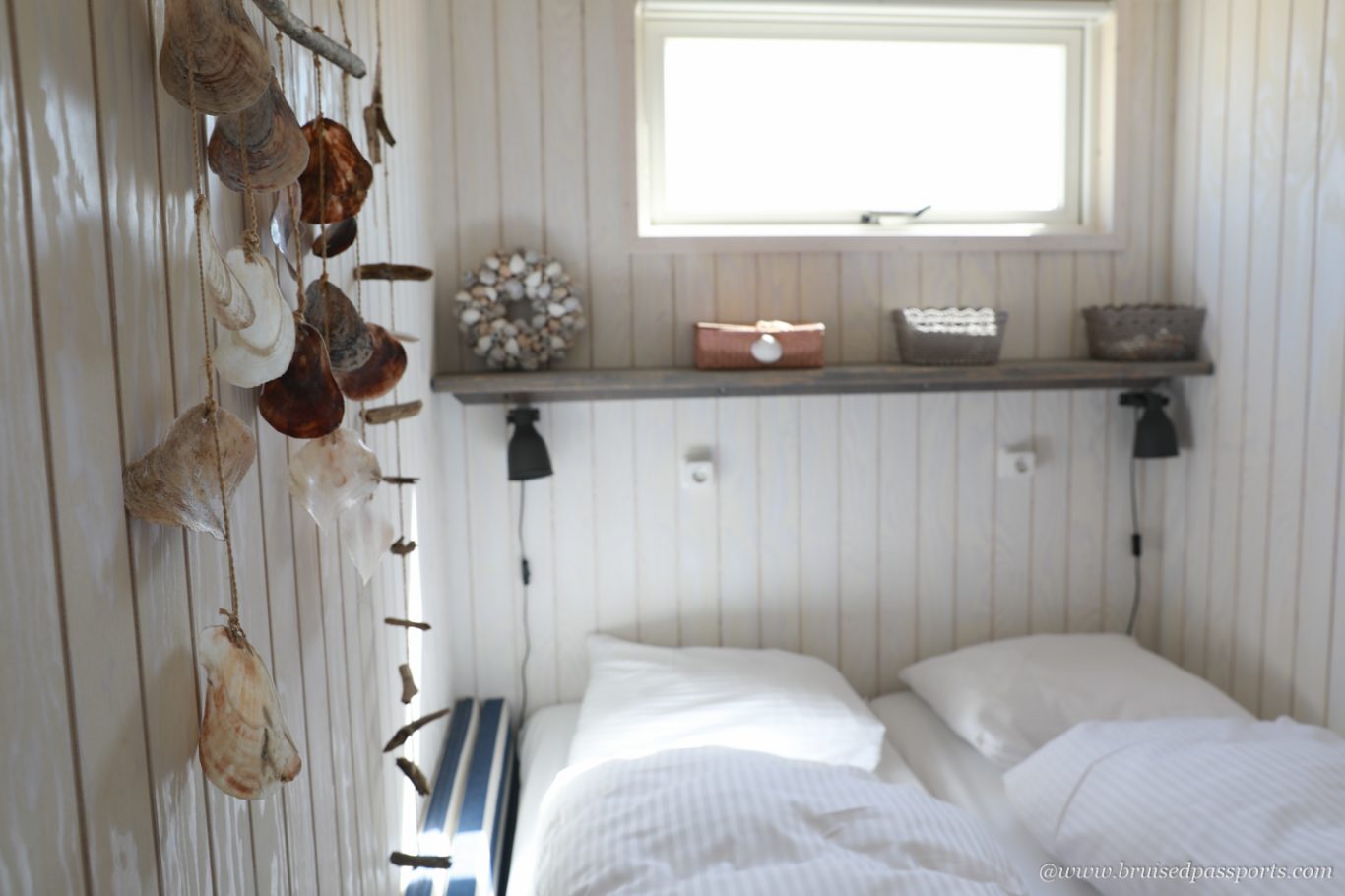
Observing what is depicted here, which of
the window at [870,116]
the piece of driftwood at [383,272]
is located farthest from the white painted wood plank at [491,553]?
the piece of driftwood at [383,272]

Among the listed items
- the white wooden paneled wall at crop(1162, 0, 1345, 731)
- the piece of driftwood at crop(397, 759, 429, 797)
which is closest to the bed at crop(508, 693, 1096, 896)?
the piece of driftwood at crop(397, 759, 429, 797)

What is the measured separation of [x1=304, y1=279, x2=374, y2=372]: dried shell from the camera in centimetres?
90

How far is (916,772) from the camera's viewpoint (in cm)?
189

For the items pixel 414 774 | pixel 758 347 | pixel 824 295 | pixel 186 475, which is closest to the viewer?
pixel 186 475

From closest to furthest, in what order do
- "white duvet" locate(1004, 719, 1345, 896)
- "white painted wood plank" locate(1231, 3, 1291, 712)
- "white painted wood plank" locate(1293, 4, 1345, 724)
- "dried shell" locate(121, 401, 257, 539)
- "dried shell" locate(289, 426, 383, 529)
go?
1. "dried shell" locate(121, 401, 257, 539)
2. "dried shell" locate(289, 426, 383, 529)
3. "white duvet" locate(1004, 719, 1345, 896)
4. "white painted wood plank" locate(1293, 4, 1345, 724)
5. "white painted wood plank" locate(1231, 3, 1291, 712)

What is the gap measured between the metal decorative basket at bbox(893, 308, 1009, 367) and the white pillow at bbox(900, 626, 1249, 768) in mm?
645

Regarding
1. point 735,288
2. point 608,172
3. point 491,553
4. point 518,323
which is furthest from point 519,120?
point 491,553

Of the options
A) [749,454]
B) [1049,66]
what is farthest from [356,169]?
[1049,66]

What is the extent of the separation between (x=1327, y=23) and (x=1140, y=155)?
495 mm

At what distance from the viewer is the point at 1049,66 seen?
7.36 ft

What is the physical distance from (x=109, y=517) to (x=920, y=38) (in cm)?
211

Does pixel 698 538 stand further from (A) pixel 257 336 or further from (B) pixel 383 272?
(A) pixel 257 336

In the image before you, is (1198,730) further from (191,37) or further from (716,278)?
(191,37)

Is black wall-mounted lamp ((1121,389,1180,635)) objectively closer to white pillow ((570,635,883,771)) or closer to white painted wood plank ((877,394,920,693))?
white painted wood plank ((877,394,920,693))
